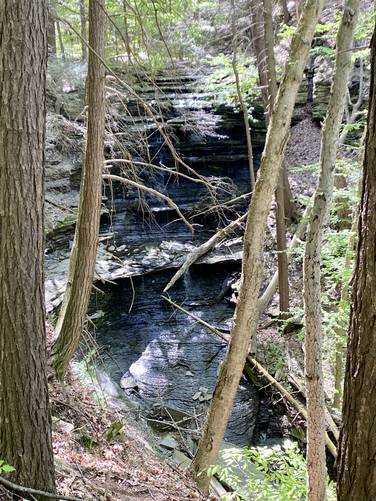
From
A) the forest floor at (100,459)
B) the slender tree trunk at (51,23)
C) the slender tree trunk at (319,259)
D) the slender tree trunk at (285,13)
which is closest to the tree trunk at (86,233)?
the forest floor at (100,459)

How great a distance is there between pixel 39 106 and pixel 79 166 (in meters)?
11.7

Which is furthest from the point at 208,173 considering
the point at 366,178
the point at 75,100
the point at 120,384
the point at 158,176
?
the point at 366,178

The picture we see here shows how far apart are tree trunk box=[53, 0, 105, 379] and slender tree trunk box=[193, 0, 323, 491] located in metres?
1.79

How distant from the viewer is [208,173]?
16906 mm

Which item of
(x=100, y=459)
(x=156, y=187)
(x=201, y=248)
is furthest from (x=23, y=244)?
(x=156, y=187)

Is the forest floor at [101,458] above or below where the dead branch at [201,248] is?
below

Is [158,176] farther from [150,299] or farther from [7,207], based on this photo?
[7,207]

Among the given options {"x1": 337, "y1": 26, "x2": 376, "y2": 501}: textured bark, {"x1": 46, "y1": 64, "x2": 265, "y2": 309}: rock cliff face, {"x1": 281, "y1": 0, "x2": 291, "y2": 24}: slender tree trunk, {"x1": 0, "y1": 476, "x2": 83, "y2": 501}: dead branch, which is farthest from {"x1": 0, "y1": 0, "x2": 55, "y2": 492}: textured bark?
{"x1": 281, "y1": 0, "x2": 291, "y2": 24}: slender tree trunk

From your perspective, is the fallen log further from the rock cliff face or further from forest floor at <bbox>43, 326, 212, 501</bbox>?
the rock cliff face

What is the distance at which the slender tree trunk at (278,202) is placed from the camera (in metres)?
7.68

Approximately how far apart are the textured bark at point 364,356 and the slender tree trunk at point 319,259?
7.83 ft

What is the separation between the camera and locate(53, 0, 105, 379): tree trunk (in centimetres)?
477

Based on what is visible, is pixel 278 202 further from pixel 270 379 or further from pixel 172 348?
pixel 172 348

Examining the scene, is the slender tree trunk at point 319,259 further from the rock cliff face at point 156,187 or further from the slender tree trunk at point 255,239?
the rock cliff face at point 156,187
